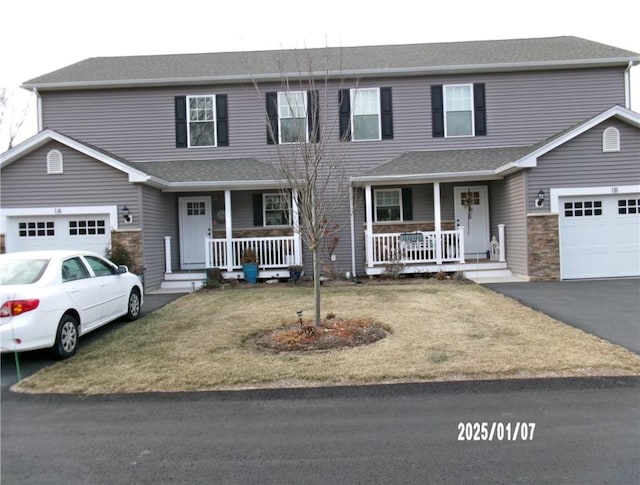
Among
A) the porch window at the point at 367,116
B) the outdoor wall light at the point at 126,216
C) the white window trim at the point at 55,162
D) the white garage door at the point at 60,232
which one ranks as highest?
the porch window at the point at 367,116

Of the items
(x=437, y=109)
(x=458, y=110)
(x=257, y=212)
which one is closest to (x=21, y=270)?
(x=257, y=212)

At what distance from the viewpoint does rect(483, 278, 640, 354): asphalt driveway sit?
6902 mm

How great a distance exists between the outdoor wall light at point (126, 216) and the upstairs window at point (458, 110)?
9679 mm

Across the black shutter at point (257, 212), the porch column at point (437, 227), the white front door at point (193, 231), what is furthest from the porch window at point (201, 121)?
the porch column at point (437, 227)

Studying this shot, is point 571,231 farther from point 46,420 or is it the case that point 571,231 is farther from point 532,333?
point 46,420

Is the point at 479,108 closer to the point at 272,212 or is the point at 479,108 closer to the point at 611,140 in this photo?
the point at 611,140

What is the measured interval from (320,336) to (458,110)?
36.1ft

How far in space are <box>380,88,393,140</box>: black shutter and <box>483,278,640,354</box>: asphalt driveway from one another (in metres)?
5.89

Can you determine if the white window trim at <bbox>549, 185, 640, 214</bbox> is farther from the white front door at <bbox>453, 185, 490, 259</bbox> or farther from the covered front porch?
the white front door at <bbox>453, 185, 490, 259</bbox>

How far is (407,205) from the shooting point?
14859 millimetres

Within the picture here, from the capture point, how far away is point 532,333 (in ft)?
22.1

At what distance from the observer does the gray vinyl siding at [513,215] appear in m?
12.5

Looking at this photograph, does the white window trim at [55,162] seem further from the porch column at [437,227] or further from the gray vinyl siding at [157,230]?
the porch column at [437,227]

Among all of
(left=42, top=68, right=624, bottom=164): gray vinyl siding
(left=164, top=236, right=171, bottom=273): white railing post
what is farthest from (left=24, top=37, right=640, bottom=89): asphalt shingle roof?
(left=164, top=236, right=171, bottom=273): white railing post
